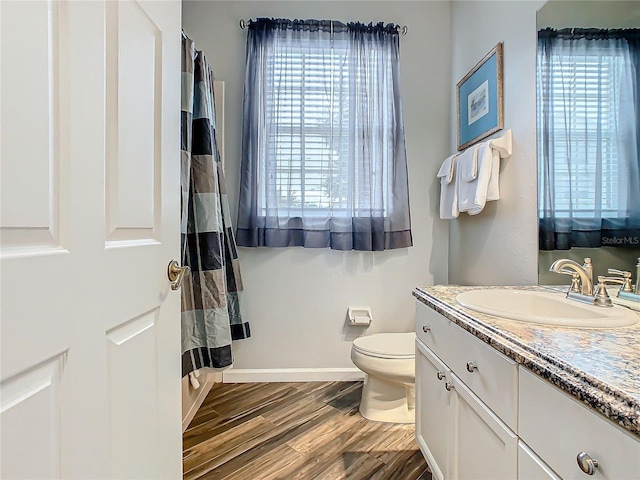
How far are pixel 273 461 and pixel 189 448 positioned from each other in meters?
0.41

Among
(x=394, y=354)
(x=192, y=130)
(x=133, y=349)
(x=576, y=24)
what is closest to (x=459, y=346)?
(x=394, y=354)

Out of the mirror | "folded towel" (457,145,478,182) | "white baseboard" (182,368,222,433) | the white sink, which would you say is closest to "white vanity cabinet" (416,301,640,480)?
the white sink

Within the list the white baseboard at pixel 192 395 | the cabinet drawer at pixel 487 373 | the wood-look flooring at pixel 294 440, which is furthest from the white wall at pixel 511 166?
the white baseboard at pixel 192 395

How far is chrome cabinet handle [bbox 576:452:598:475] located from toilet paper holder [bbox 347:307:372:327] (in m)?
1.74

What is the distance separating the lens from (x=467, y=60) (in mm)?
2164

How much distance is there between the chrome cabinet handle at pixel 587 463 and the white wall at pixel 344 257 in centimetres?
181

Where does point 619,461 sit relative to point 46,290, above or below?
below

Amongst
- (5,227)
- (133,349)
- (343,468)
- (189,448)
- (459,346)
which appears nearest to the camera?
(5,227)

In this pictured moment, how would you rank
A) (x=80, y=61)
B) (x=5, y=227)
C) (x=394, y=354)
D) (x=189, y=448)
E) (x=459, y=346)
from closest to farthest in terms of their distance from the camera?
(x=5, y=227) → (x=80, y=61) → (x=459, y=346) → (x=189, y=448) → (x=394, y=354)

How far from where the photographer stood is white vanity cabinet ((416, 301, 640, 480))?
0.55m

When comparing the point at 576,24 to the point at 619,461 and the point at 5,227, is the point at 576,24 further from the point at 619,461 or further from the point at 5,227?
the point at 5,227

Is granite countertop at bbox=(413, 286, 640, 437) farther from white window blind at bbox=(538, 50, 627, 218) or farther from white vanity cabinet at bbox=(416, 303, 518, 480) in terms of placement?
white window blind at bbox=(538, 50, 627, 218)

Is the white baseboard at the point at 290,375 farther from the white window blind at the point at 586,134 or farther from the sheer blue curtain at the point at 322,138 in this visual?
the white window blind at the point at 586,134

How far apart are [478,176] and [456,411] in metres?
1.14
